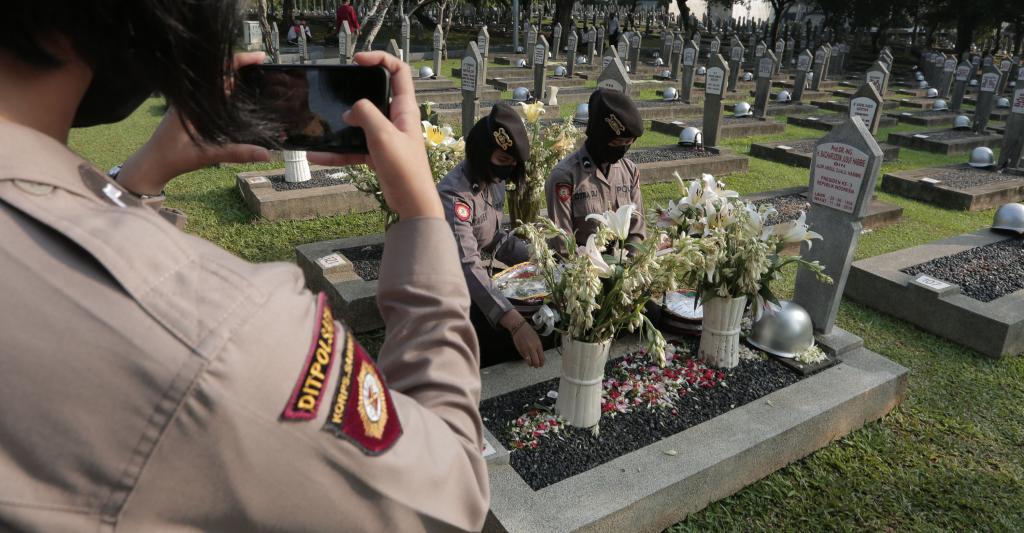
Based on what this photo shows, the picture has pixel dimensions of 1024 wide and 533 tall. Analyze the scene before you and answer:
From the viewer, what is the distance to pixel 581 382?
2.84 meters

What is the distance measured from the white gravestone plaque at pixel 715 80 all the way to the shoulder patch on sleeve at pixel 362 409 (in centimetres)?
976

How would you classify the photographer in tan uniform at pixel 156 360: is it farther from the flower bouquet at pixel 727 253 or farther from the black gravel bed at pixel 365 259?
the black gravel bed at pixel 365 259

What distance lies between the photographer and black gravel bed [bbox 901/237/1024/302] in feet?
16.0

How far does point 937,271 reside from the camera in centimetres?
520

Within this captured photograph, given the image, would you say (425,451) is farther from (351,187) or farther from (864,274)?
(351,187)

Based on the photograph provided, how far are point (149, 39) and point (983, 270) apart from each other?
6182 mm

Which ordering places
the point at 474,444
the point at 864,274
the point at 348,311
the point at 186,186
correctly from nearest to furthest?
the point at 474,444, the point at 348,311, the point at 864,274, the point at 186,186

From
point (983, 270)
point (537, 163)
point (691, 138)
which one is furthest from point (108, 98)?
point (691, 138)

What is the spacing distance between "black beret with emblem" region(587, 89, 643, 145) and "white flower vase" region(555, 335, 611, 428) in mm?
1671

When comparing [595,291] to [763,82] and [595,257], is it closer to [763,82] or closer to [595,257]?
[595,257]

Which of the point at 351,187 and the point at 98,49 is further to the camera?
the point at 351,187

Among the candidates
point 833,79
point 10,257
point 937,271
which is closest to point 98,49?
point 10,257

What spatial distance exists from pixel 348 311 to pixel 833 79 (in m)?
21.2

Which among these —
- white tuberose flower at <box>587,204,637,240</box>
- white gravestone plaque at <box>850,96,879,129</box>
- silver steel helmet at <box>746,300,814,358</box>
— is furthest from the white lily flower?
white gravestone plaque at <box>850,96,879,129</box>
